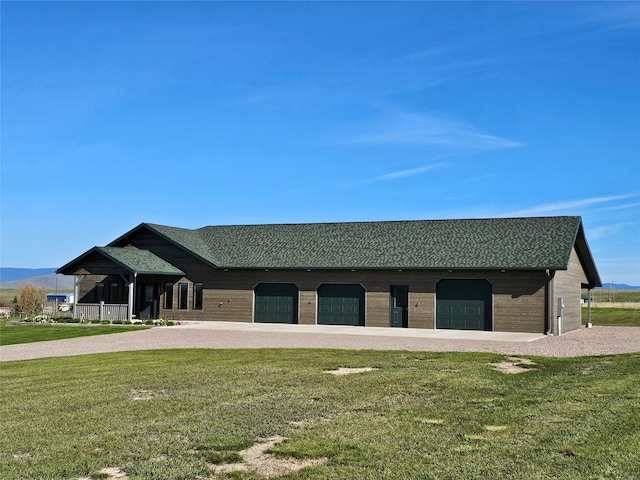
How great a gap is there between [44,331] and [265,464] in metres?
26.8

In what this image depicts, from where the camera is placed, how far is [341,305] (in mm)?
37719

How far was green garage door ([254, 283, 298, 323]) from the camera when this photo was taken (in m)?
38.9

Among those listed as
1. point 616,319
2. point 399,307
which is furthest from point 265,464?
point 616,319

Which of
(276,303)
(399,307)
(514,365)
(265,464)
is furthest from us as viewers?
(276,303)

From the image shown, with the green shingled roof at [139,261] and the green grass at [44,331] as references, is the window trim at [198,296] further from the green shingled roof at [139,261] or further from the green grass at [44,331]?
the green grass at [44,331]

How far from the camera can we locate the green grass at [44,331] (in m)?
27.2

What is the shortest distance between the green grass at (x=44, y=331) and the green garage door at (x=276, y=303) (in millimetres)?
7878

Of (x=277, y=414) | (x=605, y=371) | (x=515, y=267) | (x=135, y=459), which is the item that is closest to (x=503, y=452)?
(x=277, y=414)

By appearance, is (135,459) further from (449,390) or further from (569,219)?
(569,219)

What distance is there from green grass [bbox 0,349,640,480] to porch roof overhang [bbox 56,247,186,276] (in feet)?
68.3

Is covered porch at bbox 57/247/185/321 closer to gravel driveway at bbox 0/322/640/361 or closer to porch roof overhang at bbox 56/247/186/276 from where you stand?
porch roof overhang at bbox 56/247/186/276

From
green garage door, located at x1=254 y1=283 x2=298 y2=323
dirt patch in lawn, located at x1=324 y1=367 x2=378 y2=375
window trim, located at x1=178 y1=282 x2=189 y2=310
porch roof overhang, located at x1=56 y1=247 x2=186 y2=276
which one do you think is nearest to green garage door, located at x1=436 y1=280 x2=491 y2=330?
green garage door, located at x1=254 y1=283 x2=298 y2=323

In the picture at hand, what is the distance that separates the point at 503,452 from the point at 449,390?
4.75m

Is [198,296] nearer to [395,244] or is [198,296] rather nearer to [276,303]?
[276,303]
